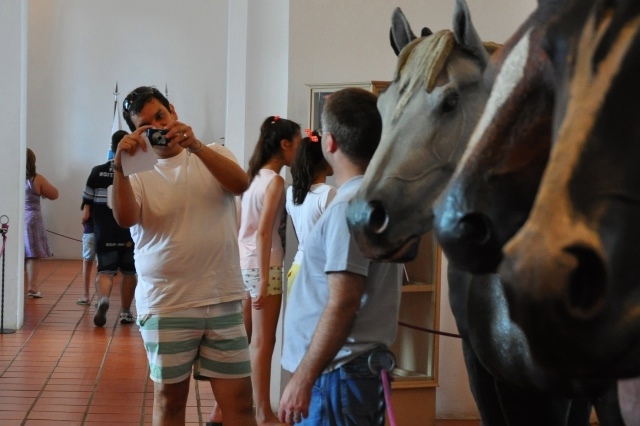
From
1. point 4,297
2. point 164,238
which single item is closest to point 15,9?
point 4,297

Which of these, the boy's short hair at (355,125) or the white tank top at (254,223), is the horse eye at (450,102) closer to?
the boy's short hair at (355,125)

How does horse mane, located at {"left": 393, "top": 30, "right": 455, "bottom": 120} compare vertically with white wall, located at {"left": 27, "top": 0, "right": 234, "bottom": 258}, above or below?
below

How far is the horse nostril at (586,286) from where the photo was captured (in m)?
0.96

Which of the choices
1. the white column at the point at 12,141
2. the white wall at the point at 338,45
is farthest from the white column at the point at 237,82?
the white column at the point at 12,141

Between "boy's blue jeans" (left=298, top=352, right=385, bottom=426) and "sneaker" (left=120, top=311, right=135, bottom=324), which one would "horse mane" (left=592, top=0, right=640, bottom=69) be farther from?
"sneaker" (left=120, top=311, right=135, bottom=324)

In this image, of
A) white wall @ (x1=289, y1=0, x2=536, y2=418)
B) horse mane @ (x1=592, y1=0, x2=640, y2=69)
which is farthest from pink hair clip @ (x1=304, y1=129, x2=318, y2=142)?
horse mane @ (x1=592, y1=0, x2=640, y2=69)

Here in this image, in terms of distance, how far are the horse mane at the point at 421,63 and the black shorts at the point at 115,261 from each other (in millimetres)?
6225

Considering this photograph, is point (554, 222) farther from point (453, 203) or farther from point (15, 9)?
point (15, 9)

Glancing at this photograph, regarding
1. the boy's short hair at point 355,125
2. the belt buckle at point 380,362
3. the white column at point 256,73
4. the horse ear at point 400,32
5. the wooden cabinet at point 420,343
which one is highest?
the white column at point 256,73

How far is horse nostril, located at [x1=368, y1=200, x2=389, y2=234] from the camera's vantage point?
186 cm

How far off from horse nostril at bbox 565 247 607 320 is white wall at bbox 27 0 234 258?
47.4ft

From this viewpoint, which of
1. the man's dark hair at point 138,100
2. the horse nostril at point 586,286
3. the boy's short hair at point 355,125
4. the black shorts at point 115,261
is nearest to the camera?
the horse nostril at point 586,286

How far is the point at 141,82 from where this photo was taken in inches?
610

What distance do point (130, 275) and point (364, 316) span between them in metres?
5.94
